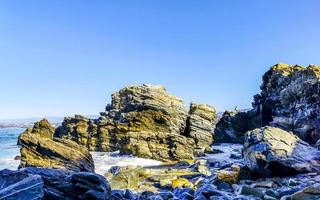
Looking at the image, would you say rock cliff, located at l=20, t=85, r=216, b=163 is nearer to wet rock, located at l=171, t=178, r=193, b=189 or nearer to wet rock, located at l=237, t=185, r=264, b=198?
wet rock, located at l=171, t=178, r=193, b=189

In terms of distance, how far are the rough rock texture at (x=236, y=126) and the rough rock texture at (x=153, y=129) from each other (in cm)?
1118

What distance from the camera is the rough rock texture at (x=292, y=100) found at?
1842 inches

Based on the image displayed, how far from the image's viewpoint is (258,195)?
15.2 m

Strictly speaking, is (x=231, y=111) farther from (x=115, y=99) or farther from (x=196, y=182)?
(x=196, y=182)

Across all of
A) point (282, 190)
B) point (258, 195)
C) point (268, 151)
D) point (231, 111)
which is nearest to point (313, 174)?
point (268, 151)

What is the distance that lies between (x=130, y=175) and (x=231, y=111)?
54.6 m

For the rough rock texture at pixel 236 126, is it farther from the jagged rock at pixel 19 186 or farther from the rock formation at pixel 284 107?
the jagged rock at pixel 19 186

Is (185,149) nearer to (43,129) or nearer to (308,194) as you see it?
(308,194)

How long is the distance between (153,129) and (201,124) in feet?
26.8

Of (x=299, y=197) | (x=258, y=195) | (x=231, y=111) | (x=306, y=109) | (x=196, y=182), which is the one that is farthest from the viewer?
(x=231, y=111)

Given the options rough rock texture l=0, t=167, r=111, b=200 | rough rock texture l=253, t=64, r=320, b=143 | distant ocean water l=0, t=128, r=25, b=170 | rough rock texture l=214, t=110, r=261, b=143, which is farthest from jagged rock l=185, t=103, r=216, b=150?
rough rock texture l=0, t=167, r=111, b=200

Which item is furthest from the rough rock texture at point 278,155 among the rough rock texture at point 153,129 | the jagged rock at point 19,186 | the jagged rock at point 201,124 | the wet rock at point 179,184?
the jagged rock at point 201,124

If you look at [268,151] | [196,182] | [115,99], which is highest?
[115,99]

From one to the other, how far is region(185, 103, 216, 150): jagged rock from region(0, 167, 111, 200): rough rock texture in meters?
40.9
